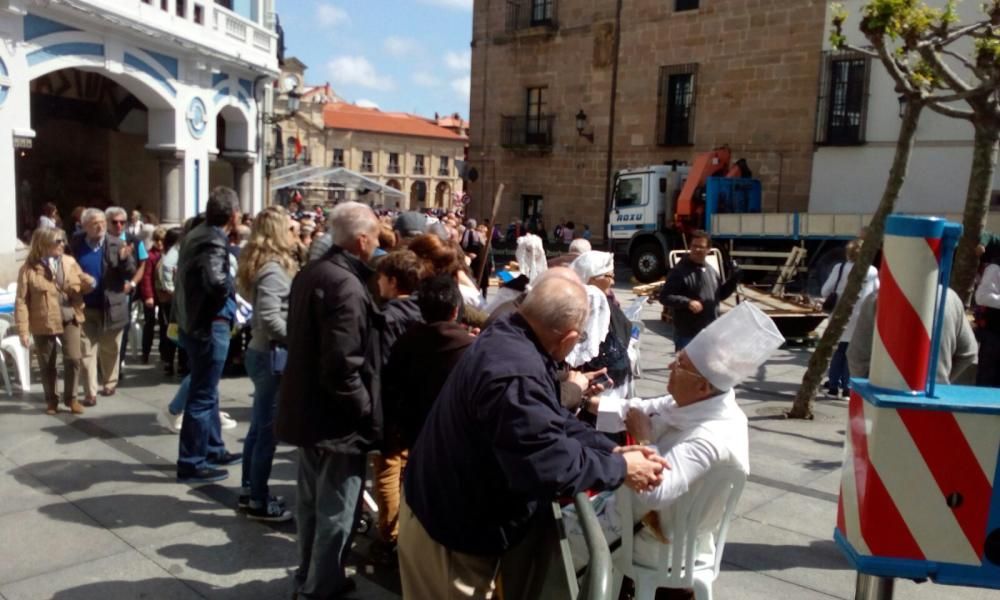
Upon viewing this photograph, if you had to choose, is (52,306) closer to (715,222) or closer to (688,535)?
(688,535)

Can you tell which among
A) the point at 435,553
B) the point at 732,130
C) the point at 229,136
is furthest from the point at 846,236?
the point at 435,553

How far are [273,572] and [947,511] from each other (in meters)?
3.01

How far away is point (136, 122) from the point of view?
18750 millimetres

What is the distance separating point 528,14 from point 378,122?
2003 inches

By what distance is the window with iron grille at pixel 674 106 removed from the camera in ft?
78.4

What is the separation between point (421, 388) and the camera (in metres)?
3.73

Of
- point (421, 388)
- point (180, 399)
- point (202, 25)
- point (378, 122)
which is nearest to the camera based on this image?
point (421, 388)

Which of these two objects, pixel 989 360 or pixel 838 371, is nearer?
pixel 989 360

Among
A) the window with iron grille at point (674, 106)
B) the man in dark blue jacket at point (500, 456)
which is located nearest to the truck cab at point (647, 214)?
the window with iron grille at point (674, 106)

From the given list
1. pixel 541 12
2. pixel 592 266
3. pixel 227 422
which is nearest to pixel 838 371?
pixel 592 266

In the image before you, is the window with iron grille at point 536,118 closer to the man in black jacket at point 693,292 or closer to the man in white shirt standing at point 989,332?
the man in black jacket at point 693,292

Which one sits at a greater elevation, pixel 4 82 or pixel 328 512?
pixel 4 82

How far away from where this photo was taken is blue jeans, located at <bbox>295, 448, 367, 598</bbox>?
3.47 m

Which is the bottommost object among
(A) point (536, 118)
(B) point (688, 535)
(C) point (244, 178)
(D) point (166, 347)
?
(D) point (166, 347)
